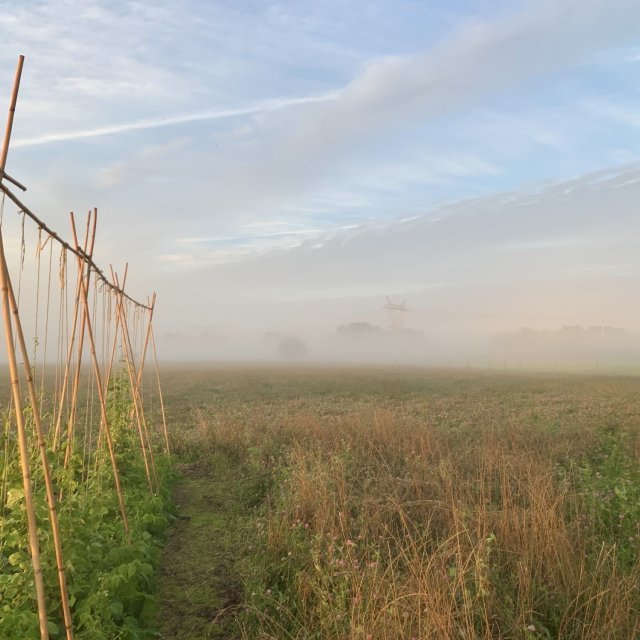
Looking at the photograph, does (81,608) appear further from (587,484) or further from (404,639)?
(587,484)

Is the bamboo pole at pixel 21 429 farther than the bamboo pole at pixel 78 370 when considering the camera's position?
No

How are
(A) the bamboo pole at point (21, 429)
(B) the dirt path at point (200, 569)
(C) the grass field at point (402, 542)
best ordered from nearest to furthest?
(A) the bamboo pole at point (21, 429), (C) the grass field at point (402, 542), (B) the dirt path at point (200, 569)

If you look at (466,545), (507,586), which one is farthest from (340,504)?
(507,586)

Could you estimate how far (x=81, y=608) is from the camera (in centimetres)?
355

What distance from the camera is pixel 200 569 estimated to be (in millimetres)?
5418

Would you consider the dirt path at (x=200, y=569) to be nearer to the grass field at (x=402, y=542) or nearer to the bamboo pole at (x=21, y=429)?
the grass field at (x=402, y=542)

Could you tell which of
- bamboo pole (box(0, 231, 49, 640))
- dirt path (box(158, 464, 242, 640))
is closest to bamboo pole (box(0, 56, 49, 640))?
bamboo pole (box(0, 231, 49, 640))

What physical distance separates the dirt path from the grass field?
0.8 inches

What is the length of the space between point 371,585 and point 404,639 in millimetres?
686

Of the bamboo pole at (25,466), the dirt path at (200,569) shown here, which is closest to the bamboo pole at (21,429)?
the bamboo pole at (25,466)

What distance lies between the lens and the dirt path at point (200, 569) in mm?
4391

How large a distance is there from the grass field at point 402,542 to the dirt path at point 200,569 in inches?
0.8

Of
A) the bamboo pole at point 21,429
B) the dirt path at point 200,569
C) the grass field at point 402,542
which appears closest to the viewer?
the bamboo pole at point 21,429

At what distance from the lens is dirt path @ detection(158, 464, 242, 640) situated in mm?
4391
